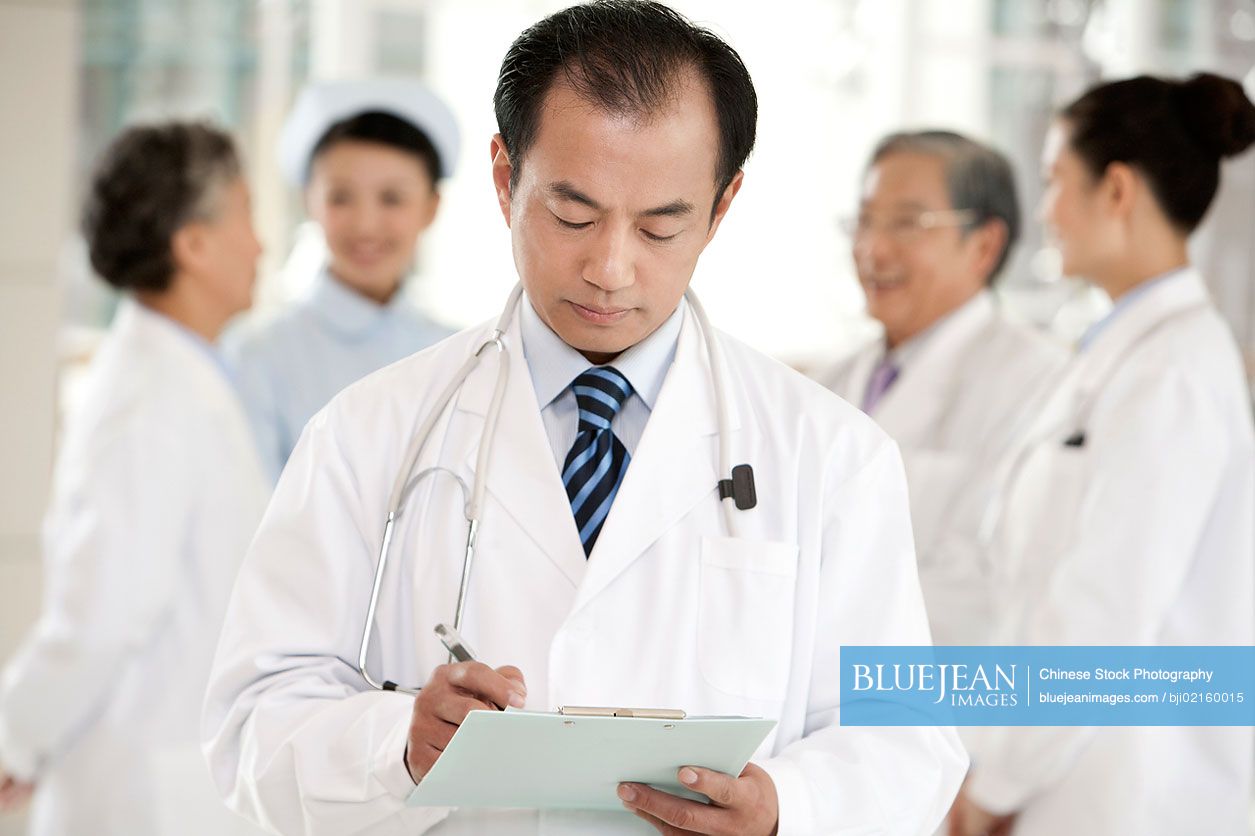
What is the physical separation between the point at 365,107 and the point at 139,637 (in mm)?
842

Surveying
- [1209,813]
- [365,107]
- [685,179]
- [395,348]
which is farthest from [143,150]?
[1209,813]

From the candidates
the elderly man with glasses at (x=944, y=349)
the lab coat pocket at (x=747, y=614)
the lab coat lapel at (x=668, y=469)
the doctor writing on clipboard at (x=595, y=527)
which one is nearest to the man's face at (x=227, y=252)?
the elderly man with glasses at (x=944, y=349)

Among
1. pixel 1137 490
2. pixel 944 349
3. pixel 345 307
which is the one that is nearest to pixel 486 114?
pixel 345 307

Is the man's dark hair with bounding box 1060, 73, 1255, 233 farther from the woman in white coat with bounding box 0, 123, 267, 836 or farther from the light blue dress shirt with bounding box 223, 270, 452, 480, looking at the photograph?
the woman in white coat with bounding box 0, 123, 267, 836

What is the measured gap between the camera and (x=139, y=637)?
6.21ft

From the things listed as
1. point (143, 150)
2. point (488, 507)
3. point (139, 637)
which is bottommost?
point (139, 637)

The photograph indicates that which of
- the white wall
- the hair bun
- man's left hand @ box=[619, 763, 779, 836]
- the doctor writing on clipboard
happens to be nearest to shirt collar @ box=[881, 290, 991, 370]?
the hair bun

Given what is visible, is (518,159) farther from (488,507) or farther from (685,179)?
(488,507)

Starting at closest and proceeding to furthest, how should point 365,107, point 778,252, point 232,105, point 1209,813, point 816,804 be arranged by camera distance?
point 816,804 → point 1209,813 → point 365,107 → point 778,252 → point 232,105

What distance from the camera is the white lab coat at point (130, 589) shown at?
187cm

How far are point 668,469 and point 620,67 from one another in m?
0.33

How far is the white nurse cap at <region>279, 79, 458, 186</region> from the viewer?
1.98m

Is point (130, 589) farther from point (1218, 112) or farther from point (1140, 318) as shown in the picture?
point (1218, 112)

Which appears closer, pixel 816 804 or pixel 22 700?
pixel 816 804
